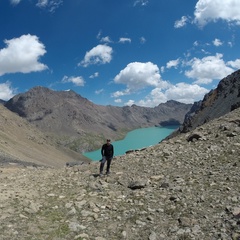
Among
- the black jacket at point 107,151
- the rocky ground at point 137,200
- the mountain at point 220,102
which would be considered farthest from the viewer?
the mountain at point 220,102

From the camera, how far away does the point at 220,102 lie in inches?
3875

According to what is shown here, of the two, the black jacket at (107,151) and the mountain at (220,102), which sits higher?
the mountain at (220,102)

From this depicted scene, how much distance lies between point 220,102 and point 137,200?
288ft

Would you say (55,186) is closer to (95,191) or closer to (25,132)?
(95,191)

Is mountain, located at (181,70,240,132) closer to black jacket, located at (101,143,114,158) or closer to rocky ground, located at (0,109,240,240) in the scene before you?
rocky ground, located at (0,109,240,240)

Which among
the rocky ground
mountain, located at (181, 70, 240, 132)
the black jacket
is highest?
mountain, located at (181, 70, 240, 132)

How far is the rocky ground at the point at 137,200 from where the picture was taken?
44.2 ft

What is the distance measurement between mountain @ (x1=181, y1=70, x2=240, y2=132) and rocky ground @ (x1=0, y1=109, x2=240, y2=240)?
6159 centimetres

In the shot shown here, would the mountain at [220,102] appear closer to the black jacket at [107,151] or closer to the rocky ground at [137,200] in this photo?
the rocky ground at [137,200]

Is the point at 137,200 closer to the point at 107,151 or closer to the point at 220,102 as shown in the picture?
the point at 107,151

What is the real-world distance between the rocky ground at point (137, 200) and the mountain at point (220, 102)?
6159 cm

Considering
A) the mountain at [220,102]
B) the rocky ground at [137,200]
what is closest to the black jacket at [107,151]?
the rocky ground at [137,200]

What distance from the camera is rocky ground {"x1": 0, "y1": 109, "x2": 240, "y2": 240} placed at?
13.5 meters

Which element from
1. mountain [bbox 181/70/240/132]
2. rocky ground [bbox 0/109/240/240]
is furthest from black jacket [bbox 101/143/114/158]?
mountain [bbox 181/70/240/132]
